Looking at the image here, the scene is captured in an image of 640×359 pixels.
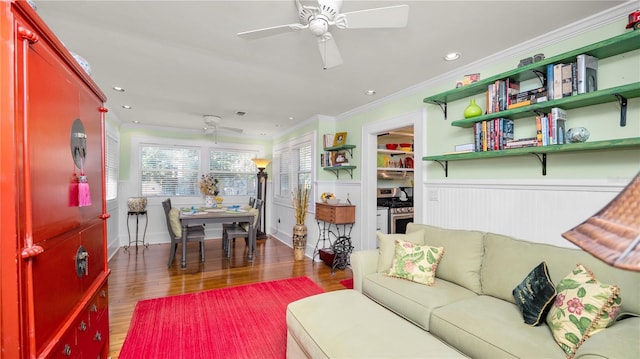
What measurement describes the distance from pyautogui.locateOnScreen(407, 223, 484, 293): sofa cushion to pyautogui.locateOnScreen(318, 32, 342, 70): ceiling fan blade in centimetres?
179

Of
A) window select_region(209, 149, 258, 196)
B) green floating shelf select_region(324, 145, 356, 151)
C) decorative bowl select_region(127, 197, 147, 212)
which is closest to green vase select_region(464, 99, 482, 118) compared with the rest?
green floating shelf select_region(324, 145, 356, 151)

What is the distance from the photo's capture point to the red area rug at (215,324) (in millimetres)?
2180

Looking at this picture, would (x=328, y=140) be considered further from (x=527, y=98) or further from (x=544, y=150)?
(x=544, y=150)

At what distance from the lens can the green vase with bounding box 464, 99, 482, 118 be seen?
2490 millimetres

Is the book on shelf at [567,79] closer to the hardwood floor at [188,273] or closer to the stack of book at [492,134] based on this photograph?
the stack of book at [492,134]

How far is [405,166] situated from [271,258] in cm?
314

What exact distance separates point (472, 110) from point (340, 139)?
2.18 m

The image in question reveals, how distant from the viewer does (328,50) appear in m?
1.96

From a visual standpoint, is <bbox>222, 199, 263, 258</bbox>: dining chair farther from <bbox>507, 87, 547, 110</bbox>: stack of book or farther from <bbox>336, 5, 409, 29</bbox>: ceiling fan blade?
<bbox>507, 87, 547, 110</bbox>: stack of book

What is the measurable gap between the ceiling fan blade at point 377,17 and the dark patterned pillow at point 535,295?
68.8 inches

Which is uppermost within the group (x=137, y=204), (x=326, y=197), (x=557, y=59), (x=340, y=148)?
(x=557, y=59)

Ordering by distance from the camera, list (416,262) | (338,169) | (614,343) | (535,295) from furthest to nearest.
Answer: (338,169) < (416,262) < (535,295) < (614,343)

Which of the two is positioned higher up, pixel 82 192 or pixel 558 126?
pixel 558 126

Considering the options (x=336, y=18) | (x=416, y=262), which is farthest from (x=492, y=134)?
(x=336, y=18)
